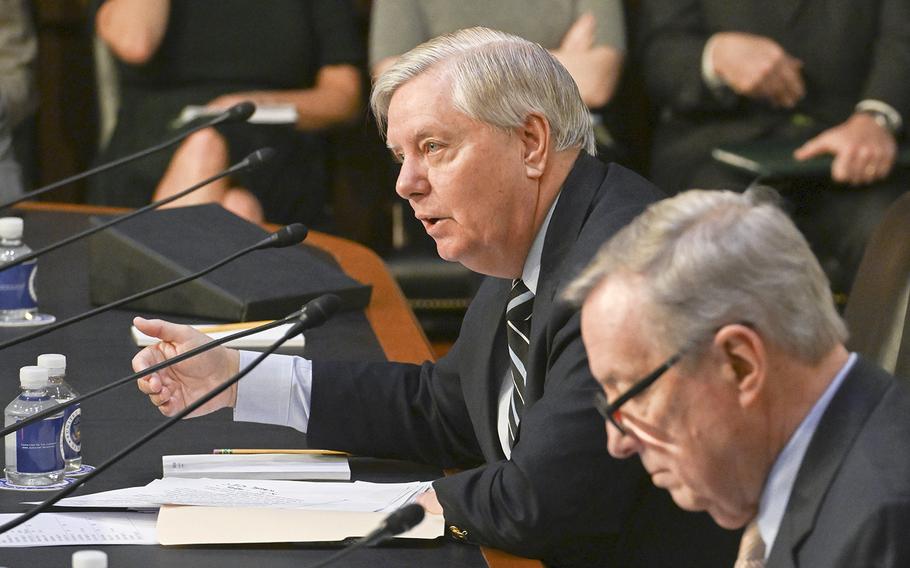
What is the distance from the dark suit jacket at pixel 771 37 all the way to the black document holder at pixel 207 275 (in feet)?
6.03

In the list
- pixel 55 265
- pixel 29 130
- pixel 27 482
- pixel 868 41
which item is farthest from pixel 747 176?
pixel 27 482

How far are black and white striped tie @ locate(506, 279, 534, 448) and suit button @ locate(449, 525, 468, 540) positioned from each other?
0.81ft

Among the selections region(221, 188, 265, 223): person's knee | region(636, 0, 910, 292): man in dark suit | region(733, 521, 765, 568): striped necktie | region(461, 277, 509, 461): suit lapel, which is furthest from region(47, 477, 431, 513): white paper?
region(636, 0, 910, 292): man in dark suit

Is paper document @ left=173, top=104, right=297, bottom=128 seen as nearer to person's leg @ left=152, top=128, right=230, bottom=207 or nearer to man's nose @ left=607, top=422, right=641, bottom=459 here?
person's leg @ left=152, top=128, right=230, bottom=207

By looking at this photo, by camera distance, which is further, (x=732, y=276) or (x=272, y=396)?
(x=272, y=396)

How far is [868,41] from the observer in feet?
14.7

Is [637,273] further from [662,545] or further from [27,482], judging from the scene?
[27,482]

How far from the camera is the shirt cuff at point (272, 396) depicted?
210cm

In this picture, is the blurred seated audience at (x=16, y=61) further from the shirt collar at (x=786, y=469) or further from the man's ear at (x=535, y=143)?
the shirt collar at (x=786, y=469)

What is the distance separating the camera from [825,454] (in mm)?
1283

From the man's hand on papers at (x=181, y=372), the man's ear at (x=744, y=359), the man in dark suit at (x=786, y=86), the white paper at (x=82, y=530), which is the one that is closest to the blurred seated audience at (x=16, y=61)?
the man in dark suit at (x=786, y=86)

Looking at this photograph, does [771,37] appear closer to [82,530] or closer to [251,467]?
[251,467]

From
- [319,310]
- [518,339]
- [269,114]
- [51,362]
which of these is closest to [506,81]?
[518,339]

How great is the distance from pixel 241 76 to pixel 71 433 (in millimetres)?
2864
